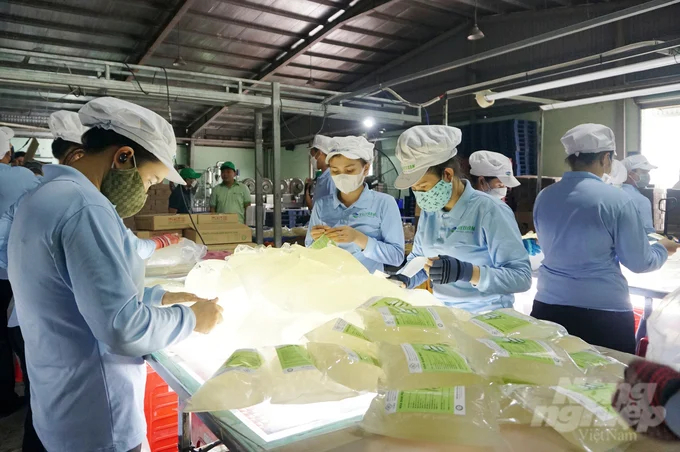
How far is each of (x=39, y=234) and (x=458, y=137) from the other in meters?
1.52

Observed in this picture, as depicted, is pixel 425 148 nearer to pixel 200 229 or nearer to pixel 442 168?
pixel 442 168

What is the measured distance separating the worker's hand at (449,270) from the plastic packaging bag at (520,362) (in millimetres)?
673

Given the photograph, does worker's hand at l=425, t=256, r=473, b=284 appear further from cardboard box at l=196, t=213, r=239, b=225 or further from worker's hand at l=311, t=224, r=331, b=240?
cardboard box at l=196, t=213, r=239, b=225

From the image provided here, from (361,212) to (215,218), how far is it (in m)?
1.89

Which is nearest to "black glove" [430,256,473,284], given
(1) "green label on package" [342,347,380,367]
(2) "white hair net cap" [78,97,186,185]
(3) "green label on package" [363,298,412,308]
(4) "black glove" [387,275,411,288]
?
(4) "black glove" [387,275,411,288]

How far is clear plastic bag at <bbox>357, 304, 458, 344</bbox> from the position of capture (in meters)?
0.98

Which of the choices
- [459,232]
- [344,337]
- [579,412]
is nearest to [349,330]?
[344,337]

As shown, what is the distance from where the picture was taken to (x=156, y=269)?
276 cm

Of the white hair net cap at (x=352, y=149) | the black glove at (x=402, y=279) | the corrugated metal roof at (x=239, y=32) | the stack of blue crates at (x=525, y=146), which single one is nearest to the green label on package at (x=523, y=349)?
the black glove at (x=402, y=279)

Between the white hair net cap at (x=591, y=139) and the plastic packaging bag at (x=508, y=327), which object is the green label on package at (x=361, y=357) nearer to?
the plastic packaging bag at (x=508, y=327)

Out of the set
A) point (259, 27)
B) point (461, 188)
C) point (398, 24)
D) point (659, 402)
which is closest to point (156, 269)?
point (461, 188)

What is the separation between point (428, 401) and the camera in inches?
31.7

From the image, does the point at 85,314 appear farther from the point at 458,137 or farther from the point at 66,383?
the point at 458,137

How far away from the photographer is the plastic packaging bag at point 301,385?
0.89 m
